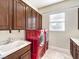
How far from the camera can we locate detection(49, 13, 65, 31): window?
15.2 ft

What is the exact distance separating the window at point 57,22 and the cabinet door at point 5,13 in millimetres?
3398

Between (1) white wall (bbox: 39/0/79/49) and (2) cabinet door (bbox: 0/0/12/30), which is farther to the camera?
(1) white wall (bbox: 39/0/79/49)

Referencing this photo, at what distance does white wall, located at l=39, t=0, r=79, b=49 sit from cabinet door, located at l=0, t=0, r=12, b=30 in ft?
9.93

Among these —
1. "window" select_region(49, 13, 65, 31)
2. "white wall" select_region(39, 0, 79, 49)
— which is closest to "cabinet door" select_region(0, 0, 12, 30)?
"white wall" select_region(39, 0, 79, 49)

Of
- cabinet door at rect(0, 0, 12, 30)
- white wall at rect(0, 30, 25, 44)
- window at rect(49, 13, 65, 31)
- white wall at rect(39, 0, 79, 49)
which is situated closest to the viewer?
cabinet door at rect(0, 0, 12, 30)

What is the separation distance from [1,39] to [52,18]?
353cm

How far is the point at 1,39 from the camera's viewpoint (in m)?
2.01

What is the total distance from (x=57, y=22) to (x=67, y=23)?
0.62m

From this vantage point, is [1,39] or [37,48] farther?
[37,48]

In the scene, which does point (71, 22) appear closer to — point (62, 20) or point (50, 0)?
point (62, 20)

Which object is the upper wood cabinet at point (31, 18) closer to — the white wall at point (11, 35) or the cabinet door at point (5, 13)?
the white wall at point (11, 35)

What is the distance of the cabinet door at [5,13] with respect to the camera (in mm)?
1584

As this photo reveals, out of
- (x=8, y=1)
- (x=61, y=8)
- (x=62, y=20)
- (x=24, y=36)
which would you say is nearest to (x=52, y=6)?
(x=61, y=8)

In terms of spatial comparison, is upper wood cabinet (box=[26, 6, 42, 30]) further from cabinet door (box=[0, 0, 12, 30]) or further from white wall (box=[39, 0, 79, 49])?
white wall (box=[39, 0, 79, 49])
